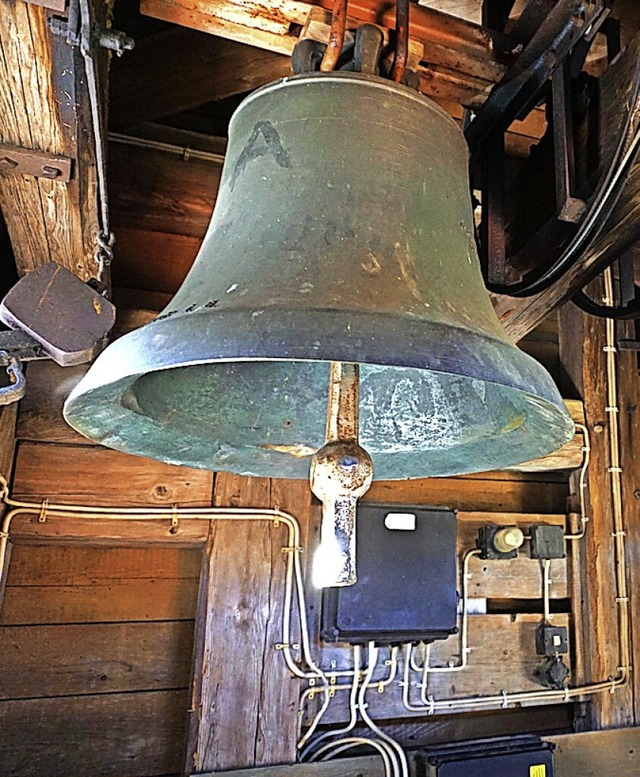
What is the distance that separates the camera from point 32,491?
52.1 inches

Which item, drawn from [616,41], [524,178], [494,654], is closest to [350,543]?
[524,178]

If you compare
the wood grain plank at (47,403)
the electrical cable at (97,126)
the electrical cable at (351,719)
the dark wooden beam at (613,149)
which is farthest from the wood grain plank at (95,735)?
the dark wooden beam at (613,149)

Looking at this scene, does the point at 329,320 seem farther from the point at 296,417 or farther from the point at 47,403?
the point at 47,403

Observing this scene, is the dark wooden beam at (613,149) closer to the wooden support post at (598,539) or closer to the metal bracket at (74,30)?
the metal bracket at (74,30)

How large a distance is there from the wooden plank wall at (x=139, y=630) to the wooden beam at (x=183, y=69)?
2.17 feet

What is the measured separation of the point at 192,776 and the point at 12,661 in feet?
1.60

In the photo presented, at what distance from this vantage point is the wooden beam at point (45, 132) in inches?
24.6

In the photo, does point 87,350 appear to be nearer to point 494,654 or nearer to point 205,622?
point 205,622

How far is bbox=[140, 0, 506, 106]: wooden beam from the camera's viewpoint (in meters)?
0.79

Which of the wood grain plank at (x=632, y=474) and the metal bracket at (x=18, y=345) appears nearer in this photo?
the metal bracket at (x=18, y=345)

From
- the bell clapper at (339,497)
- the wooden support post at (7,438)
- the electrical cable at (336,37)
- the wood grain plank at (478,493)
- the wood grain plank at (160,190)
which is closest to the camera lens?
the bell clapper at (339,497)

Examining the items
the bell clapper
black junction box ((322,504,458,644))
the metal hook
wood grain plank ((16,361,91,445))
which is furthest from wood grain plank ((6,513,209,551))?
the bell clapper

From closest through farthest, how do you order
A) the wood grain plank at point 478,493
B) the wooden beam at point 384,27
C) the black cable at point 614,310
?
the wooden beam at point 384,27 → the black cable at point 614,310 → the wood grain plank at point 478,493

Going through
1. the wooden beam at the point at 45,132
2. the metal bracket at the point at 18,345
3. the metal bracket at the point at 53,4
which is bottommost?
the metal bracket at the point at 18,345
